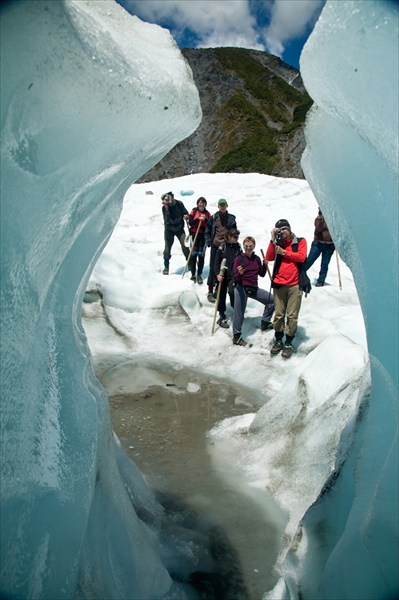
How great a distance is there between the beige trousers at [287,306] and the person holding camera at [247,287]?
467 millimetres

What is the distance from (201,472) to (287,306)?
9.72ft

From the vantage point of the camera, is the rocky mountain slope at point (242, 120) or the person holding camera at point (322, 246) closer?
the person holding camera at point (322, 246)

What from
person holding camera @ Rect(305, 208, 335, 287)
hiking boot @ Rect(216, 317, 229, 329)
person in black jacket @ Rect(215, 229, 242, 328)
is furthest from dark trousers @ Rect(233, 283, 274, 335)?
person holding camera @ Rect(305, 208, 335, 287)

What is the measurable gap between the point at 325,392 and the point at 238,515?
1.32 m

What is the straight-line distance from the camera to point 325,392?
4363 millimetres

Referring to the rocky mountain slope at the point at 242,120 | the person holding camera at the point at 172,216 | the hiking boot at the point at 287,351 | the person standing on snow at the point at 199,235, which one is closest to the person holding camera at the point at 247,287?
the hiking boot at the point at 287,351

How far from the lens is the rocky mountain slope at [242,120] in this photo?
56938 millimetres

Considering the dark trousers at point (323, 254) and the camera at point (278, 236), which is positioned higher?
the camera at point (278, 236)

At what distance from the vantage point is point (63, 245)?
242cm

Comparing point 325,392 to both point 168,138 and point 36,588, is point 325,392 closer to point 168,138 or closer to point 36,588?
point 168,138

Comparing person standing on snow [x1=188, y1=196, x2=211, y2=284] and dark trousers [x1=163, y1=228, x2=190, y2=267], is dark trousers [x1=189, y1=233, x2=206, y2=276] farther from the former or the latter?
dark trousers [x1=163, y1=228, x2=190, y2=267]

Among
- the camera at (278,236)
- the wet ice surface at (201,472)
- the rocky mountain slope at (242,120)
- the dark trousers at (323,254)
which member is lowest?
the wet ice surface at (201,472)

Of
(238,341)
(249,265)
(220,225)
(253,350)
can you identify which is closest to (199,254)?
(220,225)

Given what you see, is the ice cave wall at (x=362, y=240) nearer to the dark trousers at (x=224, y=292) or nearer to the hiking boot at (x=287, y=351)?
the hiking boot at (x=287, y=351)
